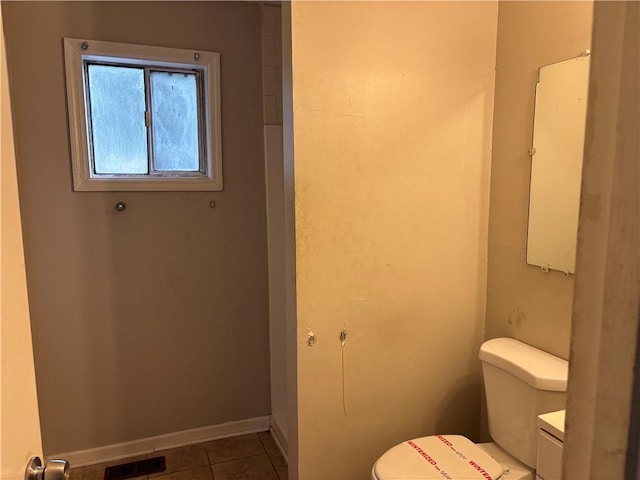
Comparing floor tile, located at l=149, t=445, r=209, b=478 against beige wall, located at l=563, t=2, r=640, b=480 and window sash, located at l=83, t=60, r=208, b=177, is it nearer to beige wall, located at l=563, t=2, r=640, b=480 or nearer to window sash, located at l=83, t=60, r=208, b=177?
window sash, located at l=83, t=60, r=208, b=177

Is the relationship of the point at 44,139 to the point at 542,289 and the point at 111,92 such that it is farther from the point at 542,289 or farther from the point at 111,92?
the point at 542,289

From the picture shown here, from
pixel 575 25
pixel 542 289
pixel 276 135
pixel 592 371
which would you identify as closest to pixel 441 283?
pixel 542 289

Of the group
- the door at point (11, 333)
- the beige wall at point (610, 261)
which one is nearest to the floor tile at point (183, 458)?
the door at point (11, 333)

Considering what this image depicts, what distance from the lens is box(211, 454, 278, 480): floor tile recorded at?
7.18ft

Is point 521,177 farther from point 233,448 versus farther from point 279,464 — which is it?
point 233,448

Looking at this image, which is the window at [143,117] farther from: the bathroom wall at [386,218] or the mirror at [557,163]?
the mirror at [557,163]

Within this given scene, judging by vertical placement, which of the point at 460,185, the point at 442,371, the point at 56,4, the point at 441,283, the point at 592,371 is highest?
the point at 56,4

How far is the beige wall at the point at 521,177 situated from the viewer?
1545 mm

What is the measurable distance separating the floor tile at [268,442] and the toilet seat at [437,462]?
107 centimetres

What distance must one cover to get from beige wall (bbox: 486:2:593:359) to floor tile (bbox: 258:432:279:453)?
→ 134 centimetres

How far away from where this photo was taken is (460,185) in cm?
183

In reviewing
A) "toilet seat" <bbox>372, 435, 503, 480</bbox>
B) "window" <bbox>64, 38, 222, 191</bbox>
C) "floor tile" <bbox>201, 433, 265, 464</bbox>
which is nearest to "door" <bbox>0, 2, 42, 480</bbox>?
"toilet seat" <bbox>372, 435, 503, 480</bbox>

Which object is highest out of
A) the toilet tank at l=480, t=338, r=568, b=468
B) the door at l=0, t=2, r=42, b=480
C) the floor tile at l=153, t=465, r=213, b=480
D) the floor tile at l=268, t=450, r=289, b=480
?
the door at l=0, t=2, r=42, b=480

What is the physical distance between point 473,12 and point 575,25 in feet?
1.40
